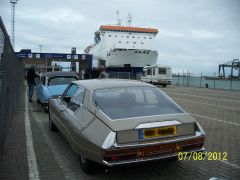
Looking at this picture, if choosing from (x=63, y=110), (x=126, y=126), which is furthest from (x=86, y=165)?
(x=63, y=110)

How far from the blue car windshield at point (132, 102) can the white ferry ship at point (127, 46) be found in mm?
43667

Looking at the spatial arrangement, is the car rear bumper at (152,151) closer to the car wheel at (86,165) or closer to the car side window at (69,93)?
the car wheel at (86,165)

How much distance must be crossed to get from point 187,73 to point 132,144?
3652 centimetres

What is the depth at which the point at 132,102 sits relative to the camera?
509cm

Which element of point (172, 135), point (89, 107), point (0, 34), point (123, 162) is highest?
point (0, 34)

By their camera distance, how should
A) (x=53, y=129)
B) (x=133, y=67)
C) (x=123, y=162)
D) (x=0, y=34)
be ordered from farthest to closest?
1. (x=133, y=67)
2. (x=53, y=129)
3. (x=0, y=34)
4. (x=123, y=162)

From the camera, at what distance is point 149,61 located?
51.2 m

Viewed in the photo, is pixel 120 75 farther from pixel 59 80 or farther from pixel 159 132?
pixel 159 132

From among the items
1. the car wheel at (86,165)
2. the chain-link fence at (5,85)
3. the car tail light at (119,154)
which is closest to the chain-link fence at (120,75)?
the chain-link fence at (5,85)

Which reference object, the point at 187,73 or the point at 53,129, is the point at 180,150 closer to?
the point at 53,129

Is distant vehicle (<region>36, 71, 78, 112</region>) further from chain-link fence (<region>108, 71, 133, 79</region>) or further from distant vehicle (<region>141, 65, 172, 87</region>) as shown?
chain-link fence (<region>108, 71, 133, 79</region>)

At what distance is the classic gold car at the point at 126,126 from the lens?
13.6ft

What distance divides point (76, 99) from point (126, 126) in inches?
68.9

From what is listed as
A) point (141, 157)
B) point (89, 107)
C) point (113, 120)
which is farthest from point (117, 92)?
point (141, 157)
